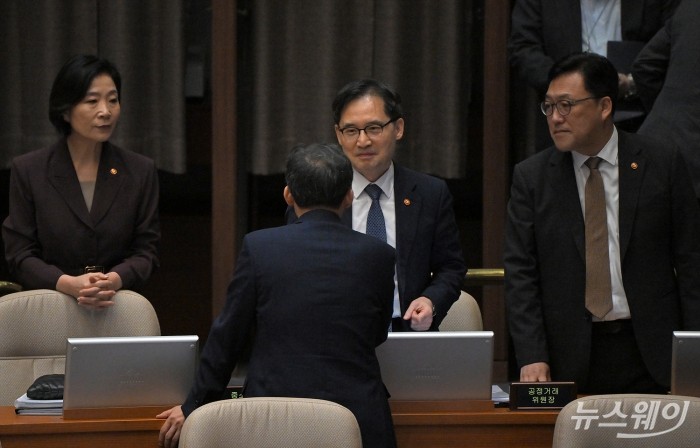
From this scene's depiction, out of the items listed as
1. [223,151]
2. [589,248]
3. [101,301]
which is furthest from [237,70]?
[589,248]

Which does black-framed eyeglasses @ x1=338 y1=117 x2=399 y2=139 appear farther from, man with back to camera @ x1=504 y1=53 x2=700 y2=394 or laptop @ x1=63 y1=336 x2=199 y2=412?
laptop @ x1=63 y1=336 x2=199 y2=412

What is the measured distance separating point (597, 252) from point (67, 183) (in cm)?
173

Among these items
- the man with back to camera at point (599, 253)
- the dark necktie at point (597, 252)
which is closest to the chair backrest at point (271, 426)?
the man with back to camera at point (599, 253)

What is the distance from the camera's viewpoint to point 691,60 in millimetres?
4031

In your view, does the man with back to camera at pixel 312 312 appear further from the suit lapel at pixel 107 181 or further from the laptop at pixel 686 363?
the suit lapel at pixel 107 181

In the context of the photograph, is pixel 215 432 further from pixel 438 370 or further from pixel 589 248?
pixel 589 248

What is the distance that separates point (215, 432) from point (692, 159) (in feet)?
6.88

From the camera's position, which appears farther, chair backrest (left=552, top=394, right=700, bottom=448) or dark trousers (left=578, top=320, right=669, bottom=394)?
dark trousers (left=578, top=320, right=669, bottom=394)

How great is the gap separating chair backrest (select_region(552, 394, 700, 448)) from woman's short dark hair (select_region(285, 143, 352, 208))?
0.76m

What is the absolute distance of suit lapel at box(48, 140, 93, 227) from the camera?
3898mm

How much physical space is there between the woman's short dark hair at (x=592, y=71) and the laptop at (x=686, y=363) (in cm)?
89

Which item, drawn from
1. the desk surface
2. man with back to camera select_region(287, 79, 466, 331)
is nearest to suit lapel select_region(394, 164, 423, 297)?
man with back to camera select_region(287, 79, 466, 331)

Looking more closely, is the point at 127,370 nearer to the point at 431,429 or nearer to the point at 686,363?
the point at 431,429

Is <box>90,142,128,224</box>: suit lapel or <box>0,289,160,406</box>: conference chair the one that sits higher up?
<box>90,142,128,224</box>: suit lapel
